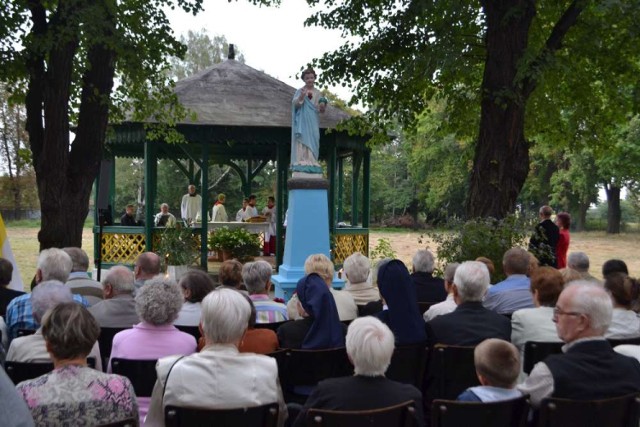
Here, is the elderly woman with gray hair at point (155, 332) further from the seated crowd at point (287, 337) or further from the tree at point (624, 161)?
the tree at point (624, 161)

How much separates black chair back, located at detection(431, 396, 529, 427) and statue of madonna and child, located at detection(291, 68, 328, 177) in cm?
898

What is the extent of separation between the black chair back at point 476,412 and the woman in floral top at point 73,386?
1.26m

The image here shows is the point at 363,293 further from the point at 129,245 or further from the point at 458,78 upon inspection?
the point at 129,245

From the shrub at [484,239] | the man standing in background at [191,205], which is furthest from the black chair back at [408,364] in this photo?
the man standing in background at [191,205]

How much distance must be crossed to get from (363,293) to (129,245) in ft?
36.1

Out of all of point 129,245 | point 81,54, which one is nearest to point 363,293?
point 81,54

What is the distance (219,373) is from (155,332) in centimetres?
86

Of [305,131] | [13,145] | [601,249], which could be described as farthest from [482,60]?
[13,145]

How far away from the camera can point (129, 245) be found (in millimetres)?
15977

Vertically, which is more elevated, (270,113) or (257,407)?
(270,113)

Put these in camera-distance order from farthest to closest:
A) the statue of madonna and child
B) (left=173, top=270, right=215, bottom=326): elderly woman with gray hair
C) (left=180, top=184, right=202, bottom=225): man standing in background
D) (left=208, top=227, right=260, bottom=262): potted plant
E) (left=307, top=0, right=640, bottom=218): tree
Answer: (left=180, top=184, right=202, bottom=225): man standing in background, (left=208, top=227, right=260, bottom=262): potted plant, the statue of madonna and child, (left=307, top=0, right=640, bottom=218): tree, (left=173, top=270, right=215, bottom=326): elderly woman with gray hair

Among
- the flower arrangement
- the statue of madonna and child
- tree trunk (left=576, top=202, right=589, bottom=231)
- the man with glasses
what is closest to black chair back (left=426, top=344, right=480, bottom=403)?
the man with glasses

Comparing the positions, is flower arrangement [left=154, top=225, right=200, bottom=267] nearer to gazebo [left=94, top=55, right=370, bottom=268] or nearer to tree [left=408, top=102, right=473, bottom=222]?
gazebo [left=94, top=55, right=370, bottom=268]

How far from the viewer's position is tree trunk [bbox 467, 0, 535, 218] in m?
10.9
